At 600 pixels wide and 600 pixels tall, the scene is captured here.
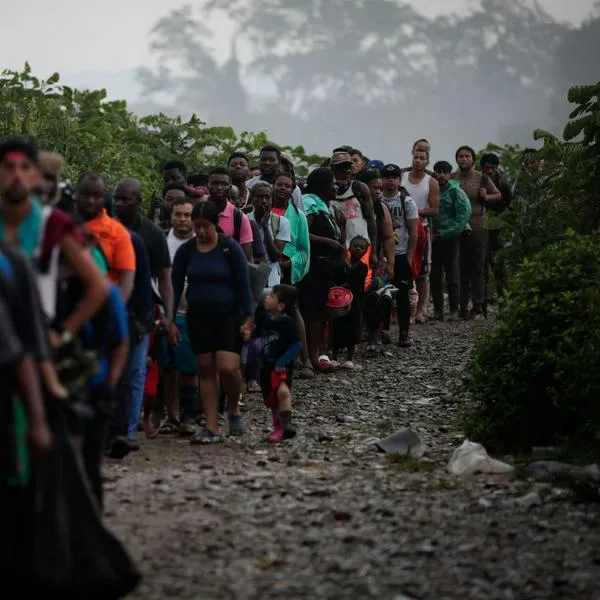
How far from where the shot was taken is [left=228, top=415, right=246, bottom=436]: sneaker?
1425 cm

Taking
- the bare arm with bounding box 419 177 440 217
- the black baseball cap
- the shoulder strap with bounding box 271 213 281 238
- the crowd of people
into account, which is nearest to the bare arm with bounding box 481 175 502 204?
the crowd of people

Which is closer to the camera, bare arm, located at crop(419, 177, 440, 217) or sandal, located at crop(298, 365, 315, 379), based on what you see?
sandal, located at crop(298, 365, 315, 379)

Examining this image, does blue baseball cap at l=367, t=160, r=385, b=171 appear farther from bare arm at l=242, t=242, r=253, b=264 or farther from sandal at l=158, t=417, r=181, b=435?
sandal at l=158, t=417, r=181, b=435

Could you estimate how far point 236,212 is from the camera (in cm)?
1564

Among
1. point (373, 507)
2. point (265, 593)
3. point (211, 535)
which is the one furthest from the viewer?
point (373, 507)

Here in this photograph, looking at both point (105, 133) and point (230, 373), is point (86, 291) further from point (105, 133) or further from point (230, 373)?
point (105, 133)

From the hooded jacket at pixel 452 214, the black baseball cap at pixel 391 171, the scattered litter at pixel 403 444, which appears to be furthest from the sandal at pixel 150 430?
the hooded jacket at pixel 452 214

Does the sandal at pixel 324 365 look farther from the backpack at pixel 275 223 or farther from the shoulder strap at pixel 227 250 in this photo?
the shoulder strap at pixel 227 250

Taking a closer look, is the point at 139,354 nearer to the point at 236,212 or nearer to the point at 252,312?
the point at 252,312

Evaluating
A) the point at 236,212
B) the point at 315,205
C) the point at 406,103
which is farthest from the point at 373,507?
the point at 406,103

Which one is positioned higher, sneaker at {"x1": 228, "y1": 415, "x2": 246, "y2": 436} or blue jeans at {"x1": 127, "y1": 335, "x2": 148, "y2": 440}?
blue jeans at {"x1": 127, "y1": 335, "x2": 148, "y2": 440}

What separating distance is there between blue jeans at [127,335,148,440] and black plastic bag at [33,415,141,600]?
5.09 m

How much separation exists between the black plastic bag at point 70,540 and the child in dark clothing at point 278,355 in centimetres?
579

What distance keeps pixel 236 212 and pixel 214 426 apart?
238 cm
